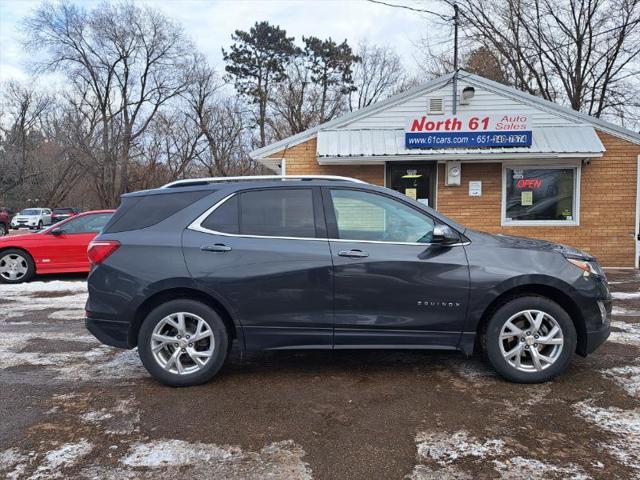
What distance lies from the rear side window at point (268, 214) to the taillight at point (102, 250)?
0.77m

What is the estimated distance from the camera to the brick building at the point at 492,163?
10508mm

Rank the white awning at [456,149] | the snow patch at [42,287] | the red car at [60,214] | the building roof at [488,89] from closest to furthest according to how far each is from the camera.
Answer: the snow patch at [42,287] < the white awning at [456,149] < the building roof at [488,89] < the red car at [60,214]

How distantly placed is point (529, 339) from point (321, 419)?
183 centimetres

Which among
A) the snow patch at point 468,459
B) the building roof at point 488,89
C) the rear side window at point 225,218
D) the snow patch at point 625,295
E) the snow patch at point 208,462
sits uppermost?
the building roof at point 488,89

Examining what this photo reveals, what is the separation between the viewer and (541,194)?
10.9 metres

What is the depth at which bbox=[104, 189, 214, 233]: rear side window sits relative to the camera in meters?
4.18

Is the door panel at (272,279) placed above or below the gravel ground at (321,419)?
above

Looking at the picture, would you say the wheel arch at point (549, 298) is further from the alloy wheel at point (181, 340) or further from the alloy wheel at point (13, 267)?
the alloy wheel at point (13, 267)

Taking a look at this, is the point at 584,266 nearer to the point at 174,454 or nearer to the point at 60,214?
the point at 174,454

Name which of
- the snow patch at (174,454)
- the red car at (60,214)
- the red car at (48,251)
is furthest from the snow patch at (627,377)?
the red car at (60,214)

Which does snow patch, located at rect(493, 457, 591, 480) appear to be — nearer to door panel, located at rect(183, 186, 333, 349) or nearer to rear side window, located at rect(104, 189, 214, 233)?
door panel, located at rect(183, 186, 333, 349)

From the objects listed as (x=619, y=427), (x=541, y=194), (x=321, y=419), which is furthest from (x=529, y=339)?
(x=541, y=194)

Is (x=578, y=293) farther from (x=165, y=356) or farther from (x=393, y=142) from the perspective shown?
(x=393, y=142)

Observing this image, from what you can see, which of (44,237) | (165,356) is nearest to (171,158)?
(44,237)
